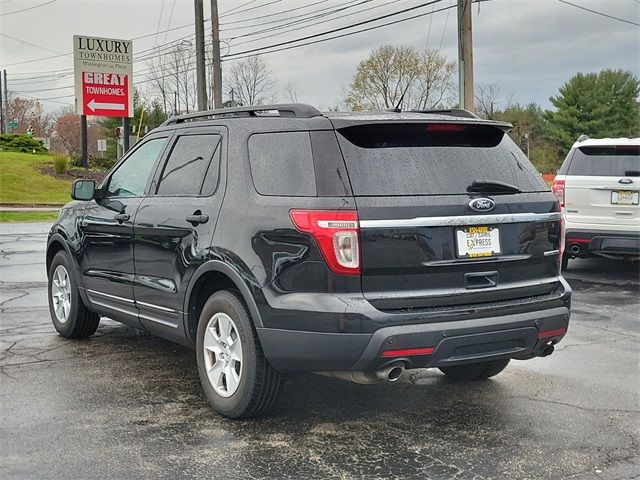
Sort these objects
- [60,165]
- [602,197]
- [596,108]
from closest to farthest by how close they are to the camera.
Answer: [602,197]
[60,165]
[596,108]

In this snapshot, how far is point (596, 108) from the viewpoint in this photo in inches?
2675

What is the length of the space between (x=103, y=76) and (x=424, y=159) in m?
37.9

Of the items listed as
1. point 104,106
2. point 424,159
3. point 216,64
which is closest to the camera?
point 424,159

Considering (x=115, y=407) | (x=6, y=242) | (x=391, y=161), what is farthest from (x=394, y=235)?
(x=6, y=242)

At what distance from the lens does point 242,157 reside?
4746mm

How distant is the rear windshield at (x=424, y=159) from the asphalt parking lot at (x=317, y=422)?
54.6 inches

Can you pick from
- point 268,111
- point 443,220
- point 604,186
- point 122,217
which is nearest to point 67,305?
point 122,217

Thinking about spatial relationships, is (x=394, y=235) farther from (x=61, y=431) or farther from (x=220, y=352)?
(x=61, y=431)

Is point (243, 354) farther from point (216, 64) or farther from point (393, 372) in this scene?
point (216, 64)

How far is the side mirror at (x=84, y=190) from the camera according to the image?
20.8ft

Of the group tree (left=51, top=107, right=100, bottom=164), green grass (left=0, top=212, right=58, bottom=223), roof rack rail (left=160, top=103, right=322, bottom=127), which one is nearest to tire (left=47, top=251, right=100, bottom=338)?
roof rack rail (left=160, top=103, right=322, bottom=127)

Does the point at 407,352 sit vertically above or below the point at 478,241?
below

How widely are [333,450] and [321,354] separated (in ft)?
1.71

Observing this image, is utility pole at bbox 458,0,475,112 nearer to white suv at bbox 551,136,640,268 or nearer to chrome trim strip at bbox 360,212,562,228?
white suv at bbox 551,136,640,268
